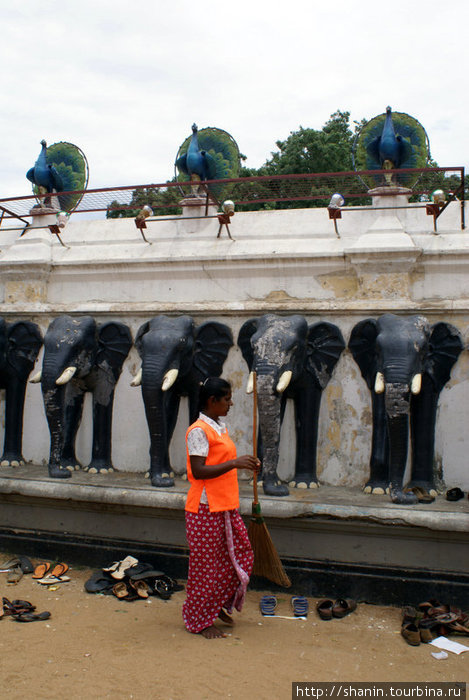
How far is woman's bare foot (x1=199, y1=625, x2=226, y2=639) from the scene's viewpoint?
4.14m

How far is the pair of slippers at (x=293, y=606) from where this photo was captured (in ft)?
15.1

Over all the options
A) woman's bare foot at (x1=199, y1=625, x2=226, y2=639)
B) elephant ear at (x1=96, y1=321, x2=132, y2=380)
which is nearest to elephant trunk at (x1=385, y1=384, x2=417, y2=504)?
woman's bare foot at (x1=199, y1=625, x2=226, y2=639)

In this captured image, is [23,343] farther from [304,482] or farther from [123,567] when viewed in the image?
[304,482]

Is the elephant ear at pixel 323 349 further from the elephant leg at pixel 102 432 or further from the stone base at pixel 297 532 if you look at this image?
the elephant leg at pixel 102 432

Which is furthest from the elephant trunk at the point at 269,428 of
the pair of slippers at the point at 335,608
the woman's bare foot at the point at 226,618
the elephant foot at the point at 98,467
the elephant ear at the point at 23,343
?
the elephant ear at the point at 23,343

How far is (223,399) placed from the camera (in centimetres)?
409

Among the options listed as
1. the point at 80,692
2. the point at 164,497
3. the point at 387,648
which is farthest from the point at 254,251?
the point at 80,692

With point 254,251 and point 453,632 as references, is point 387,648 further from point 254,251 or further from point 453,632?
point 254,251

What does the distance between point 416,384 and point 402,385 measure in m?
0.10

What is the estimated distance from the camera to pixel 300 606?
4.66m

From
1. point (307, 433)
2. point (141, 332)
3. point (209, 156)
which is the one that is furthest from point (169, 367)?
point (209, 156)

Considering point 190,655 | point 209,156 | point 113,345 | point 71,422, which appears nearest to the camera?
point 190,655

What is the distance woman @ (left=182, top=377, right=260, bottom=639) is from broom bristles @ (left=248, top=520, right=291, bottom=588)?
0.85 ft

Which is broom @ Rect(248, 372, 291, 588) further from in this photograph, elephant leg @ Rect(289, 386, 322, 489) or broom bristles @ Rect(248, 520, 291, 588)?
elephant leg @ Rect(289, 386, 322, 489)
